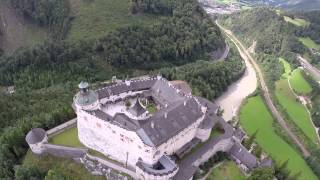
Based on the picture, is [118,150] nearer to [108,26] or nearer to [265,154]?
[265,154]

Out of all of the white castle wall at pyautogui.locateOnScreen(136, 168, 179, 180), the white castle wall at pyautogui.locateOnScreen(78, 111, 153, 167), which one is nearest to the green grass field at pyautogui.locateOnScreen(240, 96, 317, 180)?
the white castle wall at pyautogui.locateOnScreen(136, 168, 179, 180)

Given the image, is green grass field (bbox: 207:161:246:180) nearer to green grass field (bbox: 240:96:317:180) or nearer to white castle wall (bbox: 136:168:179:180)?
white castle wall (bbox: 136:168:179:180)

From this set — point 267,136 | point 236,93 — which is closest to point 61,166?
point 267,136

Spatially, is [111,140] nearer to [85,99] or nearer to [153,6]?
[85,99]

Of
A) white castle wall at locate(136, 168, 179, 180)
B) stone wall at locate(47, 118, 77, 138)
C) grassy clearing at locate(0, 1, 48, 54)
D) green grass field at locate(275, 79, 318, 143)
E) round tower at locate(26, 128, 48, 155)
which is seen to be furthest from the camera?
grassy clearing at locate(0, 1, 48, 54)

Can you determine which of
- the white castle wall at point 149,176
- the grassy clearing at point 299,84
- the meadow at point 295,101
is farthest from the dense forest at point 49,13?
the white castle wall at point 149,176
